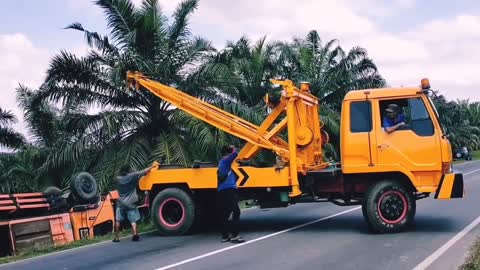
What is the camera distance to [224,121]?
513 inches

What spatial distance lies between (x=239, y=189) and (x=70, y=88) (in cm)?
932

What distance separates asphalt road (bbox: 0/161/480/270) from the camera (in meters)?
8.58

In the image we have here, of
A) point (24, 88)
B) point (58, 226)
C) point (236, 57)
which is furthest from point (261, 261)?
point (24, 88)

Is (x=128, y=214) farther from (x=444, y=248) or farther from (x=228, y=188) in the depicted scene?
(x=444, y=248)

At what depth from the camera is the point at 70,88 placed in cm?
1920

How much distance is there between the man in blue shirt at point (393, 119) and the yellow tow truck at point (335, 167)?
71 millimetres

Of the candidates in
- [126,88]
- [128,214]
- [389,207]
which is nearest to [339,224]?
[389,207]

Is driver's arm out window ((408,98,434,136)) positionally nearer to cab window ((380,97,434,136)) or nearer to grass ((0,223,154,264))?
cab window ((380,97,434,136))

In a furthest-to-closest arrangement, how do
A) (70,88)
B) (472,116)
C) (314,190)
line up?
(472,116), (70,88), (314,190)

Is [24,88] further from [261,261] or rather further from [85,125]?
[261,261]

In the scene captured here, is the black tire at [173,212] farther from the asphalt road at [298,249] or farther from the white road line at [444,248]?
the white road line at [444,248]

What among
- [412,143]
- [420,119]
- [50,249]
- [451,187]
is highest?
[420,119]

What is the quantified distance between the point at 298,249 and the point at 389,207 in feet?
7.28

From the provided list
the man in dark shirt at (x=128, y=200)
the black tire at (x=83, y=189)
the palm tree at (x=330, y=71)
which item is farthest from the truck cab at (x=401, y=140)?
the palm tree at (x=330, y=71)
